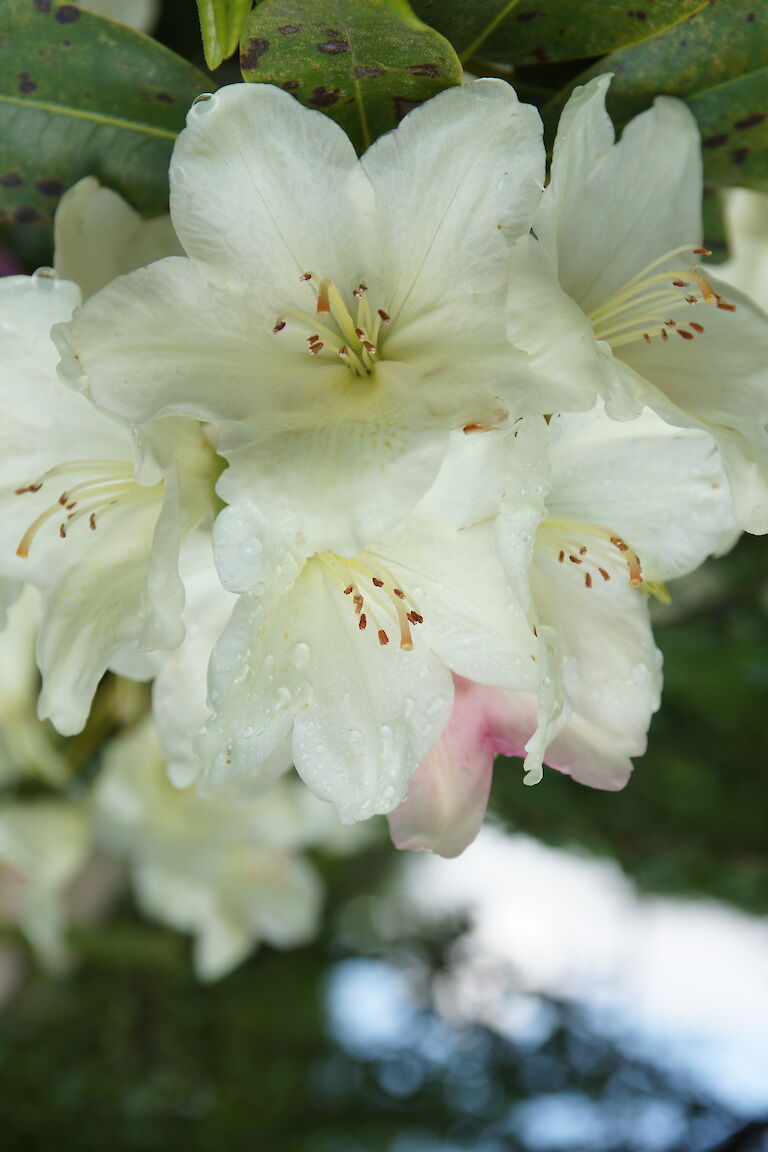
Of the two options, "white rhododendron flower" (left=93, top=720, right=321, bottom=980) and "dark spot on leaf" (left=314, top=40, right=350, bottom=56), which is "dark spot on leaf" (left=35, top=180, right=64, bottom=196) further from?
"white rhododendron flower" (left=93, top=720, right=321, bottom=980)

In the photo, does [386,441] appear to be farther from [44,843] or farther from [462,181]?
[44,843]

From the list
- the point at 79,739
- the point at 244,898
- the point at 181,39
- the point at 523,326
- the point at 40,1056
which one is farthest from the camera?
the point at 40,1056

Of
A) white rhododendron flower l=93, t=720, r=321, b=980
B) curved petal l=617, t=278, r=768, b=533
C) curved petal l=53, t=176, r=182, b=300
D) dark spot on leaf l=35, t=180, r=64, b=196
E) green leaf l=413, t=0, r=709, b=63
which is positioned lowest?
white rhododendron flower l=93, t=720, r=321, b=980

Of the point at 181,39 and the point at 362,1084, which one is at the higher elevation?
the point at 181,39


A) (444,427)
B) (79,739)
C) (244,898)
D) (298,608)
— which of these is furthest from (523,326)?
(244,898)

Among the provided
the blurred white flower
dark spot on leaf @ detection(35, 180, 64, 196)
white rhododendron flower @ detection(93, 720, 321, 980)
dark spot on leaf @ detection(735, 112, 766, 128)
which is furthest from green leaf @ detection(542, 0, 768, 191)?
the blurred white flower

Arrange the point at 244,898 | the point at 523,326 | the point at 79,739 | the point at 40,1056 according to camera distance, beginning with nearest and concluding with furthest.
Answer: the point at 523,326
the point at 79,739
the point at 244,898
the point at 40,1056

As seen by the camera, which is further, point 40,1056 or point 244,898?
point 40,1056

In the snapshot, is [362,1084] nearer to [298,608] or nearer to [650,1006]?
[650,1006]
